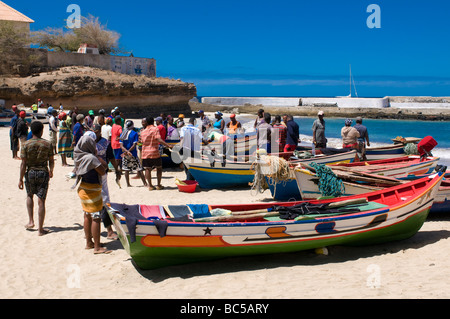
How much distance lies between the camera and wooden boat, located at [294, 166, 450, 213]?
362 inches

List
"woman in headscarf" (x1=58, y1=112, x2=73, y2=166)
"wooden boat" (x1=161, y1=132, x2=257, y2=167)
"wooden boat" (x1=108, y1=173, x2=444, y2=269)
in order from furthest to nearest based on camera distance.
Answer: "woman in headscarf" (x1=58, y1=112, x2=73, y2=166) → "wooden boat" (x1=161, y1=132, x2=257, y2=167) → "wooden boat" (x1=108, y1=173, x2=444, y2=269)

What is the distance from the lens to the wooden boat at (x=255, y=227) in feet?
20.0

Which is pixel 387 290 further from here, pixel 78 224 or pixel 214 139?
pixel 214 139

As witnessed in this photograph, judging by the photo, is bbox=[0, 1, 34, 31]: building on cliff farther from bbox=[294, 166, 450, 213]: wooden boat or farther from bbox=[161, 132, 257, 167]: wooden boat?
bbox=[294, 166, 450, 213]: wooden boat

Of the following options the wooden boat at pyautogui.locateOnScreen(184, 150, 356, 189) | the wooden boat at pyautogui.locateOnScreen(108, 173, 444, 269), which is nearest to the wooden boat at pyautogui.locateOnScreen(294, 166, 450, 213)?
the wooden boat at pyautogui.locateOnScreen(108, 173, 444, 269)

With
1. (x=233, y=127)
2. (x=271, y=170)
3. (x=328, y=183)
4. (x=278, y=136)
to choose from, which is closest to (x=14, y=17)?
(x=233, y=127)

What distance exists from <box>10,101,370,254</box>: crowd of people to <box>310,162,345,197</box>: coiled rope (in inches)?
116

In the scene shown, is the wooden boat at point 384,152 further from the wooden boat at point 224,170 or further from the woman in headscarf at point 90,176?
the woman in headscarf at point 90,176

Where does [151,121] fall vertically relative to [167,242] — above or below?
above

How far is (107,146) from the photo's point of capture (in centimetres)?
945

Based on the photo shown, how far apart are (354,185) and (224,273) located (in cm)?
406
